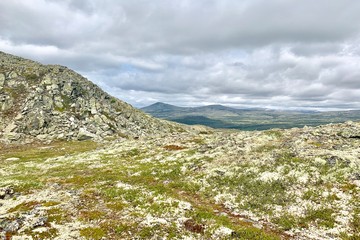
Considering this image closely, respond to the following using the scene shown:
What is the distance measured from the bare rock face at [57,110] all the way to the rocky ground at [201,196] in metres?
61.9

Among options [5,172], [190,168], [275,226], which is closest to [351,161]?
[275,226]

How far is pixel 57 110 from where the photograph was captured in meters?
134

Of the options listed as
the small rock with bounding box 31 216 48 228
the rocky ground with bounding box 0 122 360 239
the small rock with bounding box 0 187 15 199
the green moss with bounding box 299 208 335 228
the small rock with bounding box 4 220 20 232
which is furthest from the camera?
the small rock with bounding box 0 187 15 199

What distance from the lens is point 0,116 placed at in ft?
386

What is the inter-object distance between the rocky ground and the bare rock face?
6188 cm

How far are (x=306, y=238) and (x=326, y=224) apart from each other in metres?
3.89

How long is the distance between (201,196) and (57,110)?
119m

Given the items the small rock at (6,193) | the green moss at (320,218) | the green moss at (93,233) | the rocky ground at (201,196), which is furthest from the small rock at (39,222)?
the green moss at (320,218)

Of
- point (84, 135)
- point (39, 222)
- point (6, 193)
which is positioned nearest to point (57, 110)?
point (84, 135)

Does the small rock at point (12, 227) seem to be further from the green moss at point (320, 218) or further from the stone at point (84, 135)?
the stone at point (84, 135)

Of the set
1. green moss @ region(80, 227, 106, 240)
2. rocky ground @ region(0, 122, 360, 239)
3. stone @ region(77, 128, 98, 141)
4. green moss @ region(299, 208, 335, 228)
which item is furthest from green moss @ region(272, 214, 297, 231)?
stone @ region(77, 128, 98, 141)

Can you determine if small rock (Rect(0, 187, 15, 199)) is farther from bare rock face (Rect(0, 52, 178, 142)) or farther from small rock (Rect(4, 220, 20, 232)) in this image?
bare rock face (Rect(0, 52, 178, 142))

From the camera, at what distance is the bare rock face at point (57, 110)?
117 metres

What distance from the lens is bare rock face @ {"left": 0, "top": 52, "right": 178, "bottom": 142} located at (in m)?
117
